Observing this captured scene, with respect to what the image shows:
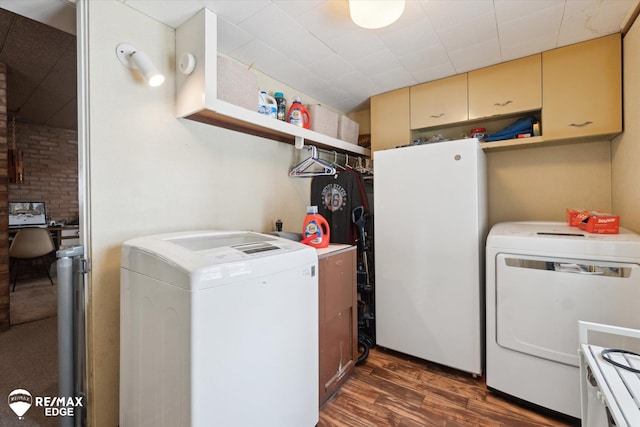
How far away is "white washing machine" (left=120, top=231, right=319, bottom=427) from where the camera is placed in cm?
88

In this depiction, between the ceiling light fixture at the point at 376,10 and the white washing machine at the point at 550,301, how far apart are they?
4.39 ft

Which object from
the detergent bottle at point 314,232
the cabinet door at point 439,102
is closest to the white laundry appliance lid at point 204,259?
the detergent bottle at point 314,232

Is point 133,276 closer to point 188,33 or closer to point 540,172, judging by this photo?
point 188,33

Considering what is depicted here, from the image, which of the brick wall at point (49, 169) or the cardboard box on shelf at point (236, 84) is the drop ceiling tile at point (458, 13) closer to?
the cardboard box on shelf at point (236, 84)

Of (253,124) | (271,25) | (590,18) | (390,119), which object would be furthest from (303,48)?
(590,18)

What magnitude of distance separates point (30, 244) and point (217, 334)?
444 cm

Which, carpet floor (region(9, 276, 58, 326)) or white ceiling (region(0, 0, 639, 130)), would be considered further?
carpet floor (region(9, 276, 58, 326))

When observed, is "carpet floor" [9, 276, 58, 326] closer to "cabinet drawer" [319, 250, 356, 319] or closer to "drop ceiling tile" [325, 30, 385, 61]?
"cabinet drawer" [319, 250, 356, 319]

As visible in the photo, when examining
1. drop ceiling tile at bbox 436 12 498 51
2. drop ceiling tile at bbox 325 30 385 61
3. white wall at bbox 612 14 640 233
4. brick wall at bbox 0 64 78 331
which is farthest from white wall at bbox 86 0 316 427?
brick wall at bbox 0 64 78 331

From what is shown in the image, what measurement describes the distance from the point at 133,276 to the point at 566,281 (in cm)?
210

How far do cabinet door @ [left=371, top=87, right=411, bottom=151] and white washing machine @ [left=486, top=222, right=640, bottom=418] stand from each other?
1.28 meters

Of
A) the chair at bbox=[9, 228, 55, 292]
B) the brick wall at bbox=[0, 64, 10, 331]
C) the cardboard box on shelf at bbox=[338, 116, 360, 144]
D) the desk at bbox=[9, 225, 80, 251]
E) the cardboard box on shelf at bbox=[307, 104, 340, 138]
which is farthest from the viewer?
the desk at bbox=[9, 225, 80, 251]

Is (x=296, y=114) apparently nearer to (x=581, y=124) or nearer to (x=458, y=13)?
(x=458, y=13)

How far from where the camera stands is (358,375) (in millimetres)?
1867
